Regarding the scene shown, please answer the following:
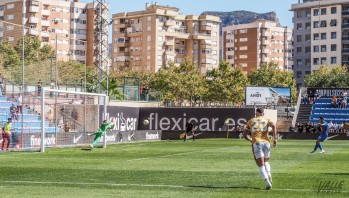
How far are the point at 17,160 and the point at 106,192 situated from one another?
46.2ft

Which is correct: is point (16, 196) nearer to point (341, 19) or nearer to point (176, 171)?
point (176, 171)

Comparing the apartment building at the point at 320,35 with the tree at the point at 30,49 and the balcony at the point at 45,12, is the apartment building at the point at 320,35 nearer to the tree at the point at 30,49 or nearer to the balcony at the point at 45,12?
the balcony at the point at 45,12

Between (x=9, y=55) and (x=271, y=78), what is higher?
(x=271, y=78)

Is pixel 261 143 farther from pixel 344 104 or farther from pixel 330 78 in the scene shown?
pixel 330 78

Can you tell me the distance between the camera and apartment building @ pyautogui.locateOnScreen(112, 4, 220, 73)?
548 feet

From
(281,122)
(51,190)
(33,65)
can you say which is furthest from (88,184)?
(281,122)

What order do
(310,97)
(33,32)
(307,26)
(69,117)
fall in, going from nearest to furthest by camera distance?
(69,117), (33,32), (310,97), (307,26)

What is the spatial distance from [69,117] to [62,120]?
0.87 m

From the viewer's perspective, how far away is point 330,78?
14000 cm

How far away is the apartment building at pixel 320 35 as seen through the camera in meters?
168

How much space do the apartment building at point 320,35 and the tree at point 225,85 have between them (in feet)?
155

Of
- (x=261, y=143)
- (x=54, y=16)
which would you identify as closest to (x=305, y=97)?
(x=261, y=143)

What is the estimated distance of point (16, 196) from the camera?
16.0m

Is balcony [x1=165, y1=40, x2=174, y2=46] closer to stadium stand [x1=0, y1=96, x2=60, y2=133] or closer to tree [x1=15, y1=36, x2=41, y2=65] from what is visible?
tree [x1=15, y1=36, x2=41, y2=65]
